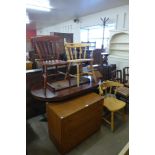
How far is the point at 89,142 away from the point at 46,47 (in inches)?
65.8

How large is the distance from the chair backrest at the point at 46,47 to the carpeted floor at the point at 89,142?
46.0 inches

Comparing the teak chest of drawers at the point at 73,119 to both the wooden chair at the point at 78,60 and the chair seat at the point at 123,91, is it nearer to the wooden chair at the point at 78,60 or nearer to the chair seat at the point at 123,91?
the wooden chair at the point at 78,60

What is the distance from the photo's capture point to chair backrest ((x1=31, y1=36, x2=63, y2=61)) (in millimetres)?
2604

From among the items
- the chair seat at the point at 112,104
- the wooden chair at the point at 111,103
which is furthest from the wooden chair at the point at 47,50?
the chair seat at the point at 112,104

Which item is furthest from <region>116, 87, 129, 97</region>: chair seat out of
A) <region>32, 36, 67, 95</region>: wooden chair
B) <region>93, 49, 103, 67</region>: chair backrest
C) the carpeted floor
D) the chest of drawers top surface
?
<region>32, 36, 67, 95</region>: wooden chair

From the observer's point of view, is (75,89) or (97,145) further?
(75,89)

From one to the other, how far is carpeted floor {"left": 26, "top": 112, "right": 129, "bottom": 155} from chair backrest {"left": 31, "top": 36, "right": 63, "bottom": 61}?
1.17 metres

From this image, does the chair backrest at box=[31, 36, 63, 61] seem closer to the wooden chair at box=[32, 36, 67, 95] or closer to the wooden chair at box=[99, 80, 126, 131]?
the wooden chair at box=[32, 36, 67, 95]

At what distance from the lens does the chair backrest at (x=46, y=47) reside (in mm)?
2604
